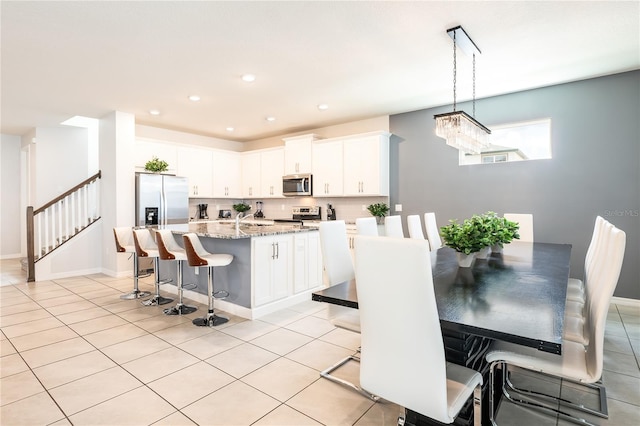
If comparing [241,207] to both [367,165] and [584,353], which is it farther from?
[584,353]

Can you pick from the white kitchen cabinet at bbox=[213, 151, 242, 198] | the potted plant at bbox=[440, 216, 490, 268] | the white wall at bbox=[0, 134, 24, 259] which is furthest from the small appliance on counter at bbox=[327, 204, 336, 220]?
the white wall at bbox=[0, 134, 24, 259]

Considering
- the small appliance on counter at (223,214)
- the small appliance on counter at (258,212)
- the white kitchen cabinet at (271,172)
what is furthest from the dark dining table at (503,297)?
the small appliance on counter at (223,214)

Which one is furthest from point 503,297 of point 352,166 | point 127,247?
point 352,166

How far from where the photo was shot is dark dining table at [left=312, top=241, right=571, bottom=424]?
1.21m

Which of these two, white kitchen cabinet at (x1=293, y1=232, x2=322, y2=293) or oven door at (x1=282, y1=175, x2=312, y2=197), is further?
oven door at (x1=282, y1=175, x2=312, y2=197)

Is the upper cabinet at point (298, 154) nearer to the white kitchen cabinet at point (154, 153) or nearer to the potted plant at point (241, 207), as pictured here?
the potted plant at point (241, 207)

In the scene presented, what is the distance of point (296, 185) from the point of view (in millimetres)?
6625

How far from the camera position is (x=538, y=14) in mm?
2734

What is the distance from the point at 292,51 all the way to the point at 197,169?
14.0ft

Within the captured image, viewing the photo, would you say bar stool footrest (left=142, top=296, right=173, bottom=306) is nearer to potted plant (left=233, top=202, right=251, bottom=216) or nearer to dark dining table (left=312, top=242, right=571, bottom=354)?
dark dining table (left=312, top=242, right=571, bottom=354)

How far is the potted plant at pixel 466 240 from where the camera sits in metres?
2.27

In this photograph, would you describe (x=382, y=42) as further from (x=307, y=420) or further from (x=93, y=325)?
(x=93, y=325)

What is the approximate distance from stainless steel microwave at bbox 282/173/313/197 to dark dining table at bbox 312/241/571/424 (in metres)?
4.15

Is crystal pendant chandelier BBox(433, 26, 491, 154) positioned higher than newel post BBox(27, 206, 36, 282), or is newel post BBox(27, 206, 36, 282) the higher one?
crystal pendant chandelier BBox(433, 26, 491, 154)
